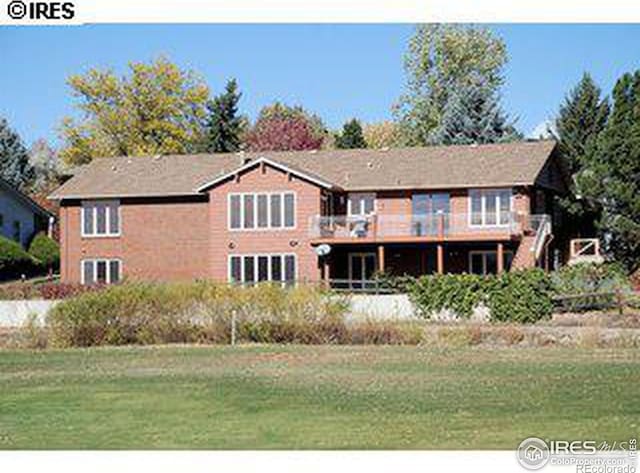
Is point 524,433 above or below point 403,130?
below

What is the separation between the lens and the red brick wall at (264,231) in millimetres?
46281

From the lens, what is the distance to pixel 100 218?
163 feet

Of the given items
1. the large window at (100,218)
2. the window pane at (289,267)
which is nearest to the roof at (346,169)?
the large window at (100,218)

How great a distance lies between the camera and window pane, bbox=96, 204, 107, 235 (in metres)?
49.5

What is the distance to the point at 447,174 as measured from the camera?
4694cm

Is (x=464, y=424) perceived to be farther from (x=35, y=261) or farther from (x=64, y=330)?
(x=35, y=261)

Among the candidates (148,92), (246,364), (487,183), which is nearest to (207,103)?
(148,92)

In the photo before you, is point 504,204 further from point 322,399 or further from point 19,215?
point 322,399

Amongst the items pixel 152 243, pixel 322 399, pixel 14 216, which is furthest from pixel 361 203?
pixel 322 399

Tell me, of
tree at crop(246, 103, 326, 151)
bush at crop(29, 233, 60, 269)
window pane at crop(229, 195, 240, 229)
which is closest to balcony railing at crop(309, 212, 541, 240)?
window pane at crop(229, 195, 240, 229)

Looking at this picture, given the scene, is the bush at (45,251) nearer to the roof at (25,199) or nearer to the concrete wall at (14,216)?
the concrete wall at (14,216)

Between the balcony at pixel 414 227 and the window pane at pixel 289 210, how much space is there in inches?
33.1

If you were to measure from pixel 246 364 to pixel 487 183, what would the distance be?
77.5 feet

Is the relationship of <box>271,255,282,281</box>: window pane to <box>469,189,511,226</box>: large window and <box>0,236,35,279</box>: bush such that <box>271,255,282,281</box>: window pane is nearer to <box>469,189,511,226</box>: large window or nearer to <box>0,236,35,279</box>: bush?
<box>469,189,511,226</box>: large window
